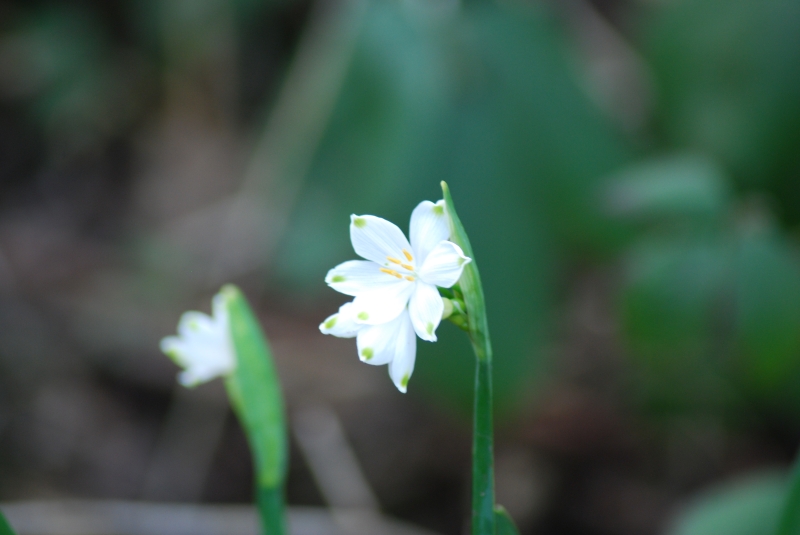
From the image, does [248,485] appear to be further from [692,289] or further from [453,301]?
[453,301]

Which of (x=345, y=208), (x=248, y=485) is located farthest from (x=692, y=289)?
(x=248, y=485)

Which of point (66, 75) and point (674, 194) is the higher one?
point (66, 75)

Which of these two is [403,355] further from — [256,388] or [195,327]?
[195,327]

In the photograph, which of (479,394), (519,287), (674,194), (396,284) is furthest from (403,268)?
(519,287)

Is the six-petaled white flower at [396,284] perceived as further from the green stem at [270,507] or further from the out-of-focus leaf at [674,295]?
the out-of-focus leaf at [674,295]

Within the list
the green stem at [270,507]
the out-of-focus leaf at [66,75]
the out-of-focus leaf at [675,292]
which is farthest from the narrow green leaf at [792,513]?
the out-of-focus leaf at [66,75]

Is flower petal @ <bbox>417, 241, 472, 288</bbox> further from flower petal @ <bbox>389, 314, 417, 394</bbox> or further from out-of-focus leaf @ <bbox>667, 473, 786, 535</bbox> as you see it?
out-of-focus leaf @ <bbox>667, 473, 786, 535</bbox>
